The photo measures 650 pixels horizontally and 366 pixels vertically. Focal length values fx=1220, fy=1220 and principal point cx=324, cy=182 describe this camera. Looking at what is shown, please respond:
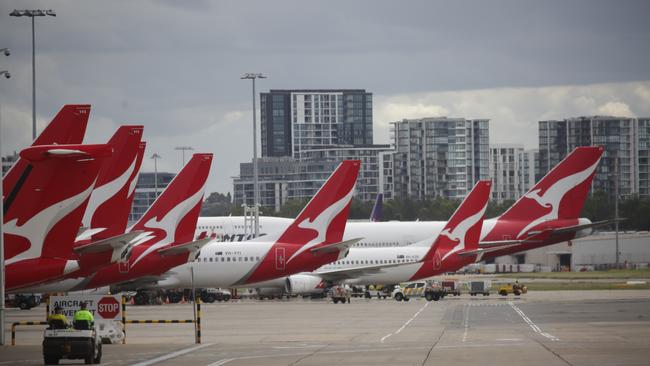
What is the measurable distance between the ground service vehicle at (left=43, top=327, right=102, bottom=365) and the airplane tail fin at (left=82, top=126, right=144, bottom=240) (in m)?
14.8

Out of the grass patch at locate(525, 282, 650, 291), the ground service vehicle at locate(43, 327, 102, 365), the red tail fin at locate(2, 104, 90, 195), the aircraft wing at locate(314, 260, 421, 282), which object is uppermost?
the red tail fin at locate(2, 104, 90, 195)

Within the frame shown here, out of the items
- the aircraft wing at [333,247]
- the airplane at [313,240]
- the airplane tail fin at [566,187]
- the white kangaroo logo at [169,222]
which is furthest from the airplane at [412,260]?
the white kangaroo logo at [169,222]

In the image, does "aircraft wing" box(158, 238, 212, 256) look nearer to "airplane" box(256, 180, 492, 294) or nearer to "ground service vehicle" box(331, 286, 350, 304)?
"ground service vehicle" box(331, 286, 350, 304)

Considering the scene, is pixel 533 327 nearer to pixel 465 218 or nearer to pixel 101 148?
pixel 101 148

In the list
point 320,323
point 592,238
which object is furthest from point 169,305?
point 592,238

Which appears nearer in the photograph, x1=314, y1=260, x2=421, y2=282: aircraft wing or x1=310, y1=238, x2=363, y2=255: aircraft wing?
x1=310, y1=238, x2=363, y2=255: aircraft wing

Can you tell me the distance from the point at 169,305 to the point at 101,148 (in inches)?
1882

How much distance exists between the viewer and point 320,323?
58.8 m

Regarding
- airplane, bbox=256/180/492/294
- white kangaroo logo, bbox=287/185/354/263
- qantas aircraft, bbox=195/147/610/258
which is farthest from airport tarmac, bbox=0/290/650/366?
qantas aircraft, bbox=195/147/610/258

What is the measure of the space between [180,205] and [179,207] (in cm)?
15

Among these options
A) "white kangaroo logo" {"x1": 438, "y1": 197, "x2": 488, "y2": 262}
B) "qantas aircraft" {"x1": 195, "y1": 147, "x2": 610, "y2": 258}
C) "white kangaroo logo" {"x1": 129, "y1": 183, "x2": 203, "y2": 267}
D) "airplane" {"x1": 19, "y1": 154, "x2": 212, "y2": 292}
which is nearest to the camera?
"airplane" {"x1": 19, "y1": 154, "x2": 212, "y2": 292}

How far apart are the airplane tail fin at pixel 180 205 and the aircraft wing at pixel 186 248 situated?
74 centimetres

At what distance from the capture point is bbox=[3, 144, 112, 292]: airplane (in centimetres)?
3550

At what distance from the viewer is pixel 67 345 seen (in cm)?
3488
